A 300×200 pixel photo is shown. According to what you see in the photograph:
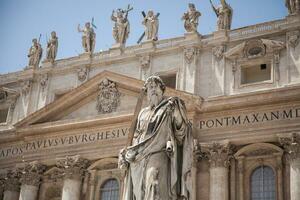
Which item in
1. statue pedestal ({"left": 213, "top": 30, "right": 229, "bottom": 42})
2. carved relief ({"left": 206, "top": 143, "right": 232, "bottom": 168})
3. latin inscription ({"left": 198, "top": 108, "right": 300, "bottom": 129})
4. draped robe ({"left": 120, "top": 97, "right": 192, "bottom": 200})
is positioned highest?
statue pedestal ({"left": 213, "top": 30, "right": 229, "bottom": 42})

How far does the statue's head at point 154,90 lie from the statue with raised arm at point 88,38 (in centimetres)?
2194

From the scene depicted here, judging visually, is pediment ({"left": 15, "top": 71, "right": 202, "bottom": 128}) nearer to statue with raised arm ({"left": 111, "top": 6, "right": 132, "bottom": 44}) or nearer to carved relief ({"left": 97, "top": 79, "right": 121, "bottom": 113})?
carved relief ({"left": 97, "top": 79, "right": 121, "bottom": 113})

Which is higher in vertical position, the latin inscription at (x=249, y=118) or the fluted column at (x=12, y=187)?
the latin inscription at (x=249, y=118)

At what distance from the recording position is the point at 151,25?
28953 mm

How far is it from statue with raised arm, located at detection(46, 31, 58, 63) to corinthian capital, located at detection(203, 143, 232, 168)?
36.4 feet

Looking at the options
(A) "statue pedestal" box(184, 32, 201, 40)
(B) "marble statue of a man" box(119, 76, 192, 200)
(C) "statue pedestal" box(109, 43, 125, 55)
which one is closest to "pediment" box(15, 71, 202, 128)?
(C) "statue pedestal" box(109, 43, 125, 55)

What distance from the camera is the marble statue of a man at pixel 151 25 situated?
28844 mm

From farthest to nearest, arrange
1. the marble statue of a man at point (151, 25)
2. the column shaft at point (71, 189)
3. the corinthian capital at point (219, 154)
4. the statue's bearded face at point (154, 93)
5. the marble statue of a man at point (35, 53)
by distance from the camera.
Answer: the marble statue of a man at point (35, 53) < the marble statue of a man at point (151, 25) < the column shaft at point (71, 189) < the corinthian capital at point (219, 154) < the statue's bearded face at point (154, 93)

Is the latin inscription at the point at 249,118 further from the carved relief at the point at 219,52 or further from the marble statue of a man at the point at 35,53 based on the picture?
the marble statue of a man at the point at 35,53

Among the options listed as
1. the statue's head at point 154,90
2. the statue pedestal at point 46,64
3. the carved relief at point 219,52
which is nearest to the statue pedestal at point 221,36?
the carved relief at point 219,52

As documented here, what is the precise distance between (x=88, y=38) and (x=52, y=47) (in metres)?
2.35

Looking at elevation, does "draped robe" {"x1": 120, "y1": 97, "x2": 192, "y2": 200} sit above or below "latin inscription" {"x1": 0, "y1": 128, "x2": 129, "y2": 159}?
below

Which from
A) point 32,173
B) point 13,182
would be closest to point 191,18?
point 32,173

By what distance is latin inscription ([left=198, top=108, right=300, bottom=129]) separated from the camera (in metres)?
23.9
